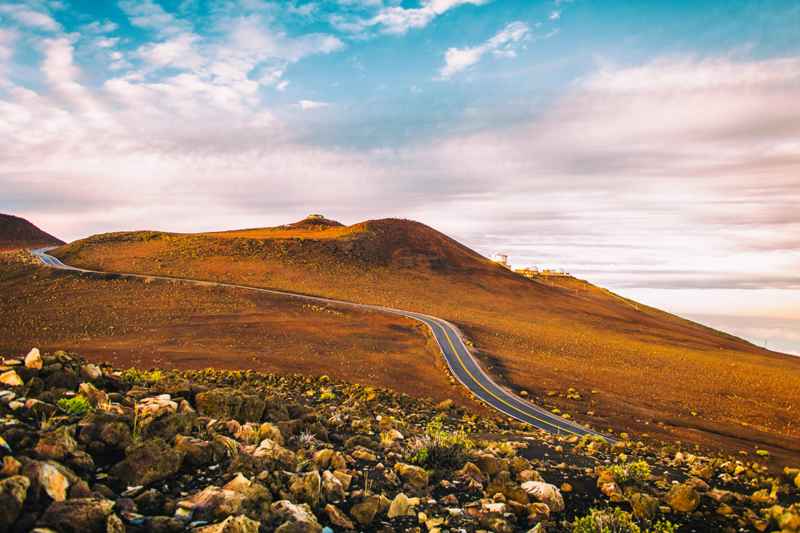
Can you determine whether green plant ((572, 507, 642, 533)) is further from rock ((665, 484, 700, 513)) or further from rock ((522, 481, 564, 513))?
rock ((665, 484, 700, 513))

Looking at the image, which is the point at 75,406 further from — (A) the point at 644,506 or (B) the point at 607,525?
(A) the point at 644,506

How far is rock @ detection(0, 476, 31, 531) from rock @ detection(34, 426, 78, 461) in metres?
1.18

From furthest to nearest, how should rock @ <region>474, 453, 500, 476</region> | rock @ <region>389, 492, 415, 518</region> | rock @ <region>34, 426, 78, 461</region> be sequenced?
rock @ <region>474, 453, 500, 476</region> → rock @ <region>389, 492, 415, 518</region> → rock @ <region>34, 426, 78, 461</region>

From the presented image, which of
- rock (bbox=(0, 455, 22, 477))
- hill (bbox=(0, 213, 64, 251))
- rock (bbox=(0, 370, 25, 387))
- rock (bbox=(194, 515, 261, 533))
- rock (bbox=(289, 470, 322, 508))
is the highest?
hill (bbox=(0, 213, 64, 251))

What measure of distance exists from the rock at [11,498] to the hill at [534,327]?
3369 cm

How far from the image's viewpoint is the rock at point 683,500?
7945 mm

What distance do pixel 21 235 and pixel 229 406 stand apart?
163 meters

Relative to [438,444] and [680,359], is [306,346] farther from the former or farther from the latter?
[680,359]

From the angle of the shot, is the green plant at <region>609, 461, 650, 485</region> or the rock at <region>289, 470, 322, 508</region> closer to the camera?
the rock at <region>289, 470, 322, 508</region>

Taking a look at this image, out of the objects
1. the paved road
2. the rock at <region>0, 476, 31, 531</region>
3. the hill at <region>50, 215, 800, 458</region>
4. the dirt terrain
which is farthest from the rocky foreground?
the hill at <region>50, 215, 800, 458</region>

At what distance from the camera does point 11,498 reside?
4.25m

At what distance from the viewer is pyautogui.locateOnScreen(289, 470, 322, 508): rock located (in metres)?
5.98

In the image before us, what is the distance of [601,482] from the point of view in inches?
348

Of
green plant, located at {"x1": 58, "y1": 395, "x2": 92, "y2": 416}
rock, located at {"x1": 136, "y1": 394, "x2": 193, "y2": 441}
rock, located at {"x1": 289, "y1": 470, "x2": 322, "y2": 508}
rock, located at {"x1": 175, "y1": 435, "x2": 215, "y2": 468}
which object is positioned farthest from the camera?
green plant, located at {"x1": 58, "y1": 395, "x2": 92, "y2": 416}
